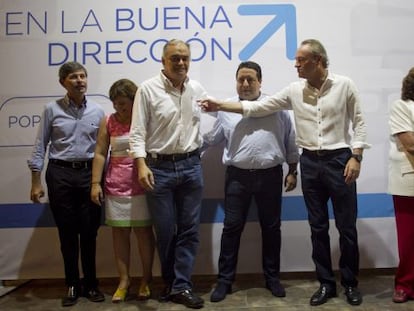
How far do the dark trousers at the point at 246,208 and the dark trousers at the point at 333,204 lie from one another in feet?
0.68

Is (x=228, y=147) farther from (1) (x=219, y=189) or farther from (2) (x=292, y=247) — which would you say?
(2) (x=292, y=247)

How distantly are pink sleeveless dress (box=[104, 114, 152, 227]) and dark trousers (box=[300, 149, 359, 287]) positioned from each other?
973 mm

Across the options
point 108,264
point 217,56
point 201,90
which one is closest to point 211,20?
point 217,56

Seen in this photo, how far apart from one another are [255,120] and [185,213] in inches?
27.9

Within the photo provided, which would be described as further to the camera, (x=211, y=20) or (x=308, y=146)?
(x=211, y=20)

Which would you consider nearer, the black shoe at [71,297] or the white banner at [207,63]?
the black shoe at [71,297]

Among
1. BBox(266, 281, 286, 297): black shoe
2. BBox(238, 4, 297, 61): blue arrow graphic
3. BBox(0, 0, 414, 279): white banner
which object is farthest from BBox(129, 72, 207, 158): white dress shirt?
BBox(266, 281, 286, 297): black shoe

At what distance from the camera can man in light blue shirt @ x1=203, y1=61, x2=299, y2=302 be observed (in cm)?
246

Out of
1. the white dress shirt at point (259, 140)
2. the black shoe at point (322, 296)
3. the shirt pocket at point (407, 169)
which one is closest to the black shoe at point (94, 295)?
the white dress shirt at point (259, 140)

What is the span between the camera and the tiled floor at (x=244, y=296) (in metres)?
2.32

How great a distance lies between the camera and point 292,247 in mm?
2891

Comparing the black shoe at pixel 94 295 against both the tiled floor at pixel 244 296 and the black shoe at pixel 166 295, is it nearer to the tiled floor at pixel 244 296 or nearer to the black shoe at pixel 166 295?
the tiled floor at pixel 244 296

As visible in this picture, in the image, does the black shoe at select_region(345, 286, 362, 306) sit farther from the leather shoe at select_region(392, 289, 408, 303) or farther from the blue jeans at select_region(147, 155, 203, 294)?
the blue jeans at select_region(147, 155, 203, 294)

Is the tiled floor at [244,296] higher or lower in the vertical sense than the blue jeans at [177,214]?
lower
